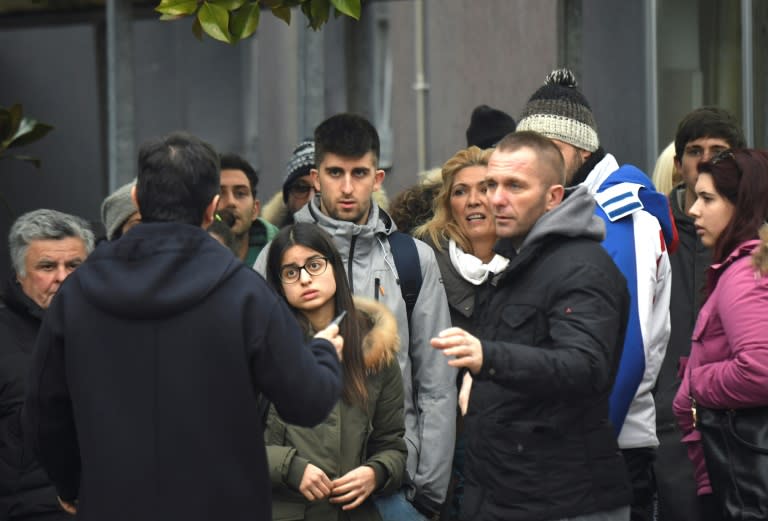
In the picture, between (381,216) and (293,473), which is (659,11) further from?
(293,473)

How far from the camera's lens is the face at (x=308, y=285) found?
18.7 feet

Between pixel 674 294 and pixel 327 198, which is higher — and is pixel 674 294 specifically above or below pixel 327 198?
below

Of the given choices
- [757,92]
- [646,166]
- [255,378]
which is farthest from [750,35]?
[255,378]

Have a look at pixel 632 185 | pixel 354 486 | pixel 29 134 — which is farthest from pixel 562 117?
pixel 29 134

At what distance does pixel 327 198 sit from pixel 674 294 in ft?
5.66

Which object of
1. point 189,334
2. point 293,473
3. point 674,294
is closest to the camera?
point 189,334

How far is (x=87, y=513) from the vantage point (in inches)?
173

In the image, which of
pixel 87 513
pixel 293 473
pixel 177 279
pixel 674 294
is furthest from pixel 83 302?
pixel 674 294

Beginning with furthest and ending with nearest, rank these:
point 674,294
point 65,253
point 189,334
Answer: point 674,294 → point 65,253 → point 189,334

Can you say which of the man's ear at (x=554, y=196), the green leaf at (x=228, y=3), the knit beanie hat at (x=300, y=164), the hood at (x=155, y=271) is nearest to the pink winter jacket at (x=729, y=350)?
the man's ear at (x=554, y=196)

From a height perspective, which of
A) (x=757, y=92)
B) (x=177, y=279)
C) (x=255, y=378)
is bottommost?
(x=255, y=378)

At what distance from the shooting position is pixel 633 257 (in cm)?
561

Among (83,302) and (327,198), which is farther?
(327,198)

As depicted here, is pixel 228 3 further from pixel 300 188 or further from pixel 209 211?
pixel 300 188
